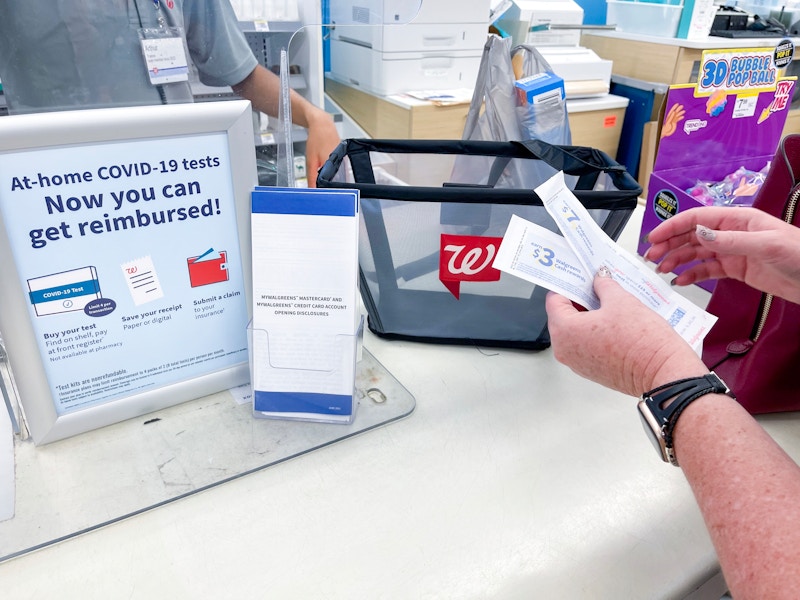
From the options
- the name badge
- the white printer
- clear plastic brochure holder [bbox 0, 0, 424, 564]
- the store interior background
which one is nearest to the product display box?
the store interior background

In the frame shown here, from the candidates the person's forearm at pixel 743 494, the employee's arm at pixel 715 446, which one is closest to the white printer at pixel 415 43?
the employee's arm at pixel 715 446

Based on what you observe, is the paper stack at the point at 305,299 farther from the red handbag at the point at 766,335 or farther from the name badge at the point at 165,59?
the name badge at the point at 165,59

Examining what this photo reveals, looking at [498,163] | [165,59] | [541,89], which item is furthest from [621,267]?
[165,59]

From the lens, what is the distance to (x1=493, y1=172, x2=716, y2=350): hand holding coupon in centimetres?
58

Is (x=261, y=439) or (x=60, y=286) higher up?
(x=60, y=286)

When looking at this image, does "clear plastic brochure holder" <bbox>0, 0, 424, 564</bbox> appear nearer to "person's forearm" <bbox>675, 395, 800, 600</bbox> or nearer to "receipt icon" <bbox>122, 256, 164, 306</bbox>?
"receipt icon" <bbox>122, 256, 164, 306</bbox>

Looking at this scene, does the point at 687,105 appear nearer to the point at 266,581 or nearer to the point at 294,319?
the point at 294,319

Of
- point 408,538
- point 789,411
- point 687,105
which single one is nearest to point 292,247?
point 408,538

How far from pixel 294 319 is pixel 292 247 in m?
0.08

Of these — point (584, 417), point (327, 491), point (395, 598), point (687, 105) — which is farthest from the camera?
point (687, 105)

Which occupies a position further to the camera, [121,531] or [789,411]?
[789,411]

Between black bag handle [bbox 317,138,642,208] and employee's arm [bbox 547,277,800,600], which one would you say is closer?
employee's arm [bbox 547,277,800,600]

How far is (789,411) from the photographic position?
2.35 feet

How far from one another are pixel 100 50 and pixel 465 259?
102cm
